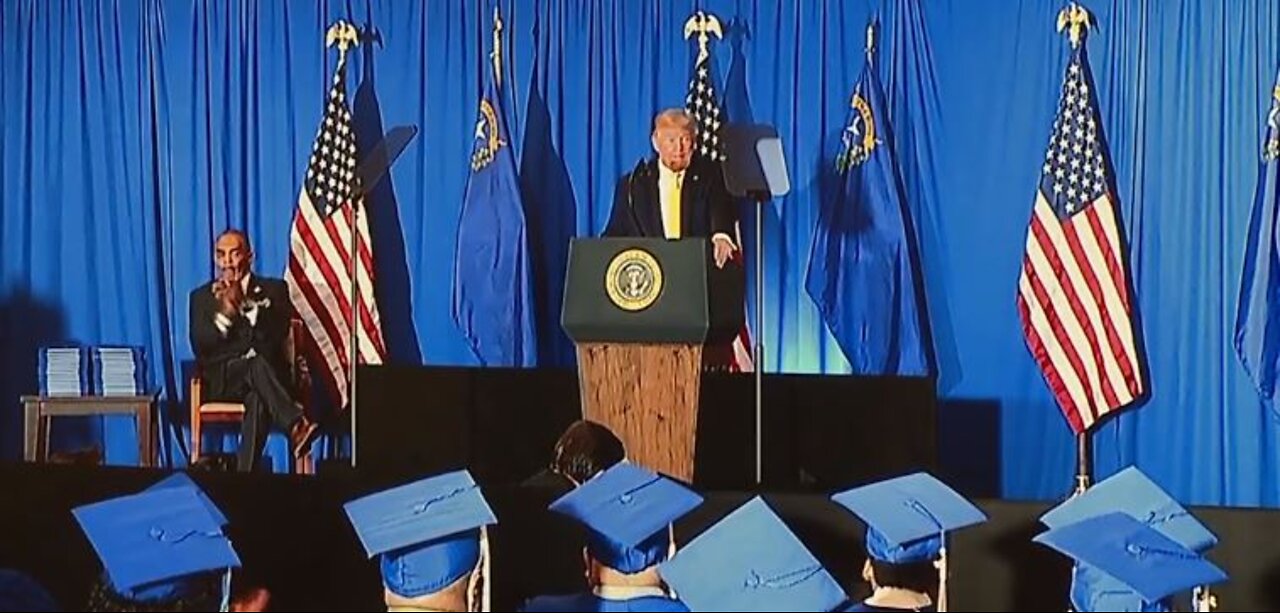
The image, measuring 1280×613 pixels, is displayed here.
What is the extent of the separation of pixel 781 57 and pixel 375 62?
202 cm

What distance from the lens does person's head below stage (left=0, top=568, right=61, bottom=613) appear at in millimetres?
2729

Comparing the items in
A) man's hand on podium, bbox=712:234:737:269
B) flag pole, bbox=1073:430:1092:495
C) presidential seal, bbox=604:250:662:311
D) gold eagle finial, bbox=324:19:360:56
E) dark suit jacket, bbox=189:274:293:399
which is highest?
gold eagle finial, bbox=324:19:360:56

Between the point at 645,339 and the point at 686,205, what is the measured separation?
1766mm

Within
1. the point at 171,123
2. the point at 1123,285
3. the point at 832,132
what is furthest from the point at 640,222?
the point at 171,123

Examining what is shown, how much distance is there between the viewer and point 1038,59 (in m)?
7.33

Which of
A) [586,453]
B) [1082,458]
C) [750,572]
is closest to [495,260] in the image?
[1082,458]

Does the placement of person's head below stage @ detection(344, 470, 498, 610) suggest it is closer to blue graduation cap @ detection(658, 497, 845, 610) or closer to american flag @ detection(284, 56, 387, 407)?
blue graduation cap @ detection(658, 497, 845, 610)

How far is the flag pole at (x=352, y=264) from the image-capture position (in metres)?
7.24

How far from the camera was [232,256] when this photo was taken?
747 centimetres

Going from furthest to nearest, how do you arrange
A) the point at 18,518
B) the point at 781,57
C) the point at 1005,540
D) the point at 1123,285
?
the point at 781,57 < the point at 1123,285 < the point at 18,518 < the point at 1005,540

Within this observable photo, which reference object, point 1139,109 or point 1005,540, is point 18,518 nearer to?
point 1005,540

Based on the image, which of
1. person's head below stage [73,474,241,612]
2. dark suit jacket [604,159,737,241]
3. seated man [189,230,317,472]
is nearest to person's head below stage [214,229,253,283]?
seated man [189,230,317,472]

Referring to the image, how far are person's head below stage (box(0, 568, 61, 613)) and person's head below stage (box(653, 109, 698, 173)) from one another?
452 cm

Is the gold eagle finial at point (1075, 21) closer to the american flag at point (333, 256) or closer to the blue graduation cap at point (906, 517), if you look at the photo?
the american flag at point (333, 256)
